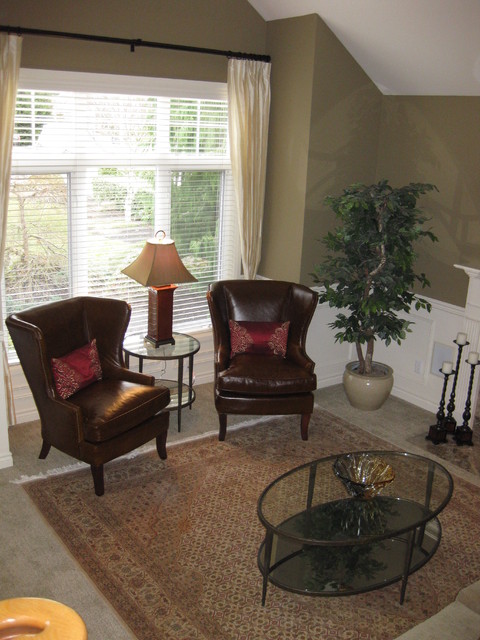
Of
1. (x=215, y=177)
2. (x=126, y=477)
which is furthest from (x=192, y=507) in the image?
(x=215, y=177)

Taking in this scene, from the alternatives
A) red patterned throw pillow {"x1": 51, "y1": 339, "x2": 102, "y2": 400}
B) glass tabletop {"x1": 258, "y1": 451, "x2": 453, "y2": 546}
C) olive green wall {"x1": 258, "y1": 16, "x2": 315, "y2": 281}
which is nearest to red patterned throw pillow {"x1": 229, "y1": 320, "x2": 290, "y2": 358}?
olive green wall {"x1": 258, "y1": 16, "x2": 315, "y2": 281}

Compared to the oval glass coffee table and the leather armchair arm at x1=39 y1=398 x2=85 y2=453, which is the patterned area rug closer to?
the oval glass coffee table

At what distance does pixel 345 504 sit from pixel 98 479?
143 cm

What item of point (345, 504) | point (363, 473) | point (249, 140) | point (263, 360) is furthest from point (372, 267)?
point (345, 504)

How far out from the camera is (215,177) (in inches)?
217

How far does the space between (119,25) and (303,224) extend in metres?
1.93

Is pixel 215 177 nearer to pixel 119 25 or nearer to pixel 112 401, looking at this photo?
pixel 119 25

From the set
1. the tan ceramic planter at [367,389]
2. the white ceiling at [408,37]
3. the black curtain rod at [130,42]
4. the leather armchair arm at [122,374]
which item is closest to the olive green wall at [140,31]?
the black curtain rod at [130,42]

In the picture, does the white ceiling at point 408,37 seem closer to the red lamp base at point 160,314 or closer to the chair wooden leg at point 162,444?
the red lamp base at point 160,314

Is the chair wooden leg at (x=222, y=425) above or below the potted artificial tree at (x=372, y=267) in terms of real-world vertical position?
below

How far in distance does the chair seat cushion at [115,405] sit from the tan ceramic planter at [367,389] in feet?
5.59

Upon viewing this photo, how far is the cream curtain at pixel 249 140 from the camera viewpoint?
5.17 m

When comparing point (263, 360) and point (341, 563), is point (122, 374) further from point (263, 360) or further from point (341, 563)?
point (341, 563)

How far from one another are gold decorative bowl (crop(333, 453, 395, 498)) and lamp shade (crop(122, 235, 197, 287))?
1.70 meters
